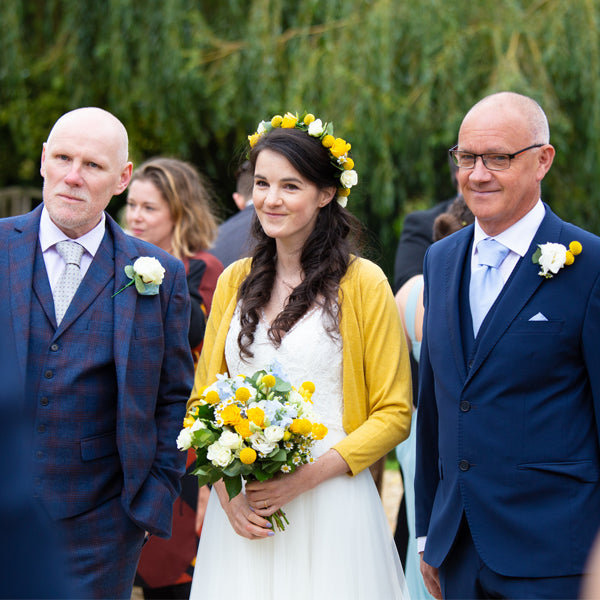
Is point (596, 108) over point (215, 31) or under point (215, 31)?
under

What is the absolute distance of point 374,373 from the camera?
3.73m

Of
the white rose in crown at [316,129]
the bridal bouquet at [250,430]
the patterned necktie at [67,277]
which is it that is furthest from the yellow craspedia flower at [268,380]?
the white rose in crown at [316,129]

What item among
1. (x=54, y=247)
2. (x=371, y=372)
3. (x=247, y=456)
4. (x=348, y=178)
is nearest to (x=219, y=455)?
(x=247, y=456)

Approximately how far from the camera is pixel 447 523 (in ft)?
11.0

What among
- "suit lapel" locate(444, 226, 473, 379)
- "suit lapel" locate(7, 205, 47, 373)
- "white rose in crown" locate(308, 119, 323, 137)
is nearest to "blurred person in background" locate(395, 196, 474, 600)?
"suit lapel" locate(444, 226, 473, 379)

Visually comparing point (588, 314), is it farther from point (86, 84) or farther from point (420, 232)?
point (86, 84)

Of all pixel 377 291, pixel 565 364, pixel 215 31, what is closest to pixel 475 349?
pixel 565 364

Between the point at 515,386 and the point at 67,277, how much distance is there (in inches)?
72.3

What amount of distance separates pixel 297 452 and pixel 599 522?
3.60 feet

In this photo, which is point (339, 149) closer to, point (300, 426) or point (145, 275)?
Answer: point (145, 275)

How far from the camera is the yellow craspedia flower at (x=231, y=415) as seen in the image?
3.30 metres

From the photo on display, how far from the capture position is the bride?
362 cm

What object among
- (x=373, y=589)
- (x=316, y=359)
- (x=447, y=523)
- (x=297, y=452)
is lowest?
(x=373, y=589)

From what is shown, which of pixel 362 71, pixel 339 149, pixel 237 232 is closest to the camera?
pixel 339 149
